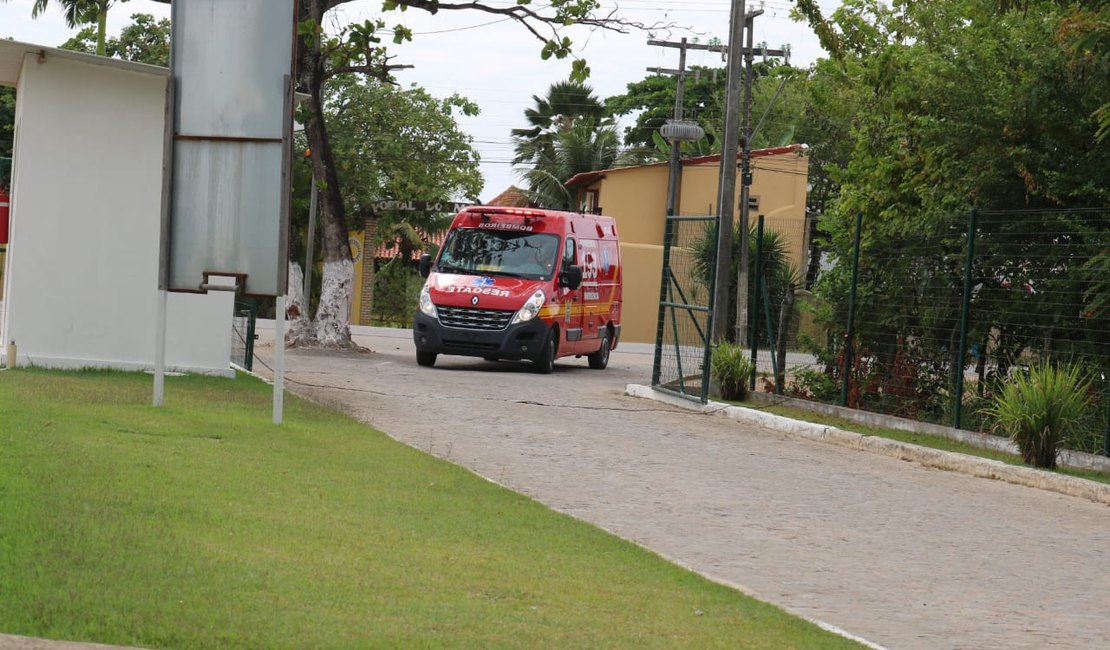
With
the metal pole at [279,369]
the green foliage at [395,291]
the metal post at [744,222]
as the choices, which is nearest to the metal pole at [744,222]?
the metal post at [744,222]

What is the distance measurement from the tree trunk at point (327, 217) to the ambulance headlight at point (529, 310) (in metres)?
3.64

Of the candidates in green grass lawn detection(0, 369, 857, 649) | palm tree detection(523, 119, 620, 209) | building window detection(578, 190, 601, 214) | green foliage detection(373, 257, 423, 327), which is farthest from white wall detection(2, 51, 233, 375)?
palm tree detection(523, 119, 620, 209)

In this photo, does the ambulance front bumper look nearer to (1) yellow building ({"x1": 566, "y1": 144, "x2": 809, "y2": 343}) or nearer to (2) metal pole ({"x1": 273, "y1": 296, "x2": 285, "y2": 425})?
(2) metal pole ({"x1": 273, "y1": 296, "x2": 285, "y2": 425})

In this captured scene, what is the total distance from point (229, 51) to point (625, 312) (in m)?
30.5

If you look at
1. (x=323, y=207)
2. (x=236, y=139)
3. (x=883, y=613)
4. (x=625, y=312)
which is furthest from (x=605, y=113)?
(x=883, y=613)

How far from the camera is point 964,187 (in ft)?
52.4

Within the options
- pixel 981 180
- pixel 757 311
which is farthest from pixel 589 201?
pixel 981 180

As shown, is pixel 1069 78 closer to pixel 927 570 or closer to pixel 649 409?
pixel 649 409

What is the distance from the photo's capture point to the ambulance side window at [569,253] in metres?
22.5

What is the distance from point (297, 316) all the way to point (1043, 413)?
15.8 m

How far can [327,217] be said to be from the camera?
23.6 meters

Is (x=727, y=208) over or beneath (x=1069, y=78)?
beneath

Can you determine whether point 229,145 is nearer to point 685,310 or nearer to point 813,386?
point 685,310

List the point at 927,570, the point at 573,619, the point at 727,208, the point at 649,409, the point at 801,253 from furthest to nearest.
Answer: the point at 801,253 → the point at 727,208 → the point at 649,409 → the point at 927,570 → the point at 573,619
